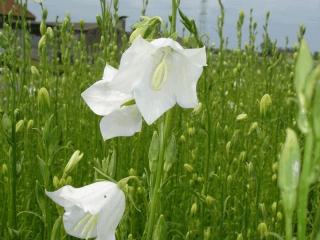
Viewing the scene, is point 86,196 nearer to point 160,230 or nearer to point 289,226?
point 160,230

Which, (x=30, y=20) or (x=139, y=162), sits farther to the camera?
(x=30, y=20)

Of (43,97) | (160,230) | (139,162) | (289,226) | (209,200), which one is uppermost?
(289,226)

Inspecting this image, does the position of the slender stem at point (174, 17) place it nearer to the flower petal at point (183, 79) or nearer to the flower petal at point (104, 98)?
the flower petal at point (183, 79)

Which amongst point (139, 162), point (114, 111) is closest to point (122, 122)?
point (114, 111)

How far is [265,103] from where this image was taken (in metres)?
2.14

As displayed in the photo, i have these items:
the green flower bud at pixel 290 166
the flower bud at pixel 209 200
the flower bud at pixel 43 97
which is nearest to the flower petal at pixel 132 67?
the green flower bud at pixel 290 166

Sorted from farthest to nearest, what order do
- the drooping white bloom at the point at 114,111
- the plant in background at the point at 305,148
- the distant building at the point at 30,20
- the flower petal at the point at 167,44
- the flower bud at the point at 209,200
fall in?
the distant building at the point at 30,20 < the flower bud at the point at 209,200 < the drooping white bloom at the point at 114,111 < the flower petal at the point at 167,44 < the plant in background at the point at 305,148

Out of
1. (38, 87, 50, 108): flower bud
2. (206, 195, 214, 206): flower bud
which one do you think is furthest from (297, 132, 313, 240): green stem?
(206, 195, 214, 206): flower bud

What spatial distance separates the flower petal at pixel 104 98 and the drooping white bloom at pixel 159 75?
0.05 m

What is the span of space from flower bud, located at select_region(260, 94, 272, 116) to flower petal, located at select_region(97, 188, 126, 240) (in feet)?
3.86

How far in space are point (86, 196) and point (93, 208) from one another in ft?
0.11

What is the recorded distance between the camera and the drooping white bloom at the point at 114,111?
1100 millimetres

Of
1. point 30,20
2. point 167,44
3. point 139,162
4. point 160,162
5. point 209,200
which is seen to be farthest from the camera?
point 30,20

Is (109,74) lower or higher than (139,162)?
higher
